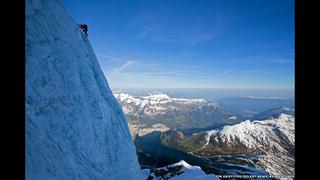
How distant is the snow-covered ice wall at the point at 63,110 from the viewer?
39.7ft

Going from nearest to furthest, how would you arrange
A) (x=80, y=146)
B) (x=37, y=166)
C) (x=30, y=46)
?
1. (x=37, y=166)
2. (x=30, y=46)
3. (x=80, y=146)

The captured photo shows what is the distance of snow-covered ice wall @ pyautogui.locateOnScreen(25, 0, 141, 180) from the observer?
476 inches

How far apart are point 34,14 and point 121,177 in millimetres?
12638

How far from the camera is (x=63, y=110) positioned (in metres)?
14.2

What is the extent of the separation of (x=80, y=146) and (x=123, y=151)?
5.81 metres

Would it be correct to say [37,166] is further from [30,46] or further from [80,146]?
[30,46]

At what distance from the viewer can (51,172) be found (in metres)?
11.8
